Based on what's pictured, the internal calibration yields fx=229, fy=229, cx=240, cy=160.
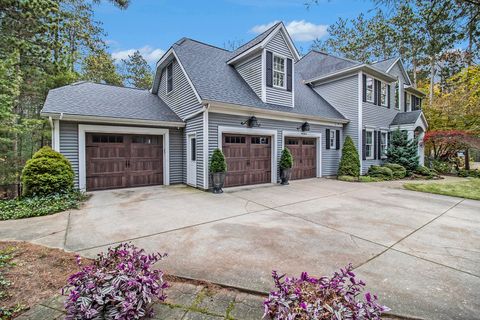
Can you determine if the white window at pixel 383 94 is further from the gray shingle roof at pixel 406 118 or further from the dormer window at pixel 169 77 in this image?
the dormer window at pixel 169 77

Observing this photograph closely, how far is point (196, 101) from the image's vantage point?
837 centimetres

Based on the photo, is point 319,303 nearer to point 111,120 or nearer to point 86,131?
point 111,120

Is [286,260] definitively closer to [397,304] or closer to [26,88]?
[397,304]

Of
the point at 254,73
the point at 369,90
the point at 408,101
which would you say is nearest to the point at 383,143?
the point at 369,90

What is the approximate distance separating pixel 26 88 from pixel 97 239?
13.9 metres

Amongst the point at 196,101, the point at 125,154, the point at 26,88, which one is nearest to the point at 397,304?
the point at 196,101

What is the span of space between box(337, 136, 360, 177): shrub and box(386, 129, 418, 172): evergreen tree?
3268mm

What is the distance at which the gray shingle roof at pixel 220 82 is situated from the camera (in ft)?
28.0

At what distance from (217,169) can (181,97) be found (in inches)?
148

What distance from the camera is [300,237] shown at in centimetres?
394

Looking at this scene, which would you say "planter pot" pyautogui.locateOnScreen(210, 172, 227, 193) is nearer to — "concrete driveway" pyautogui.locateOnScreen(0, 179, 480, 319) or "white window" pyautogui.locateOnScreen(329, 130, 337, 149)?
"concrete driveway" pyautogui.locateOnScreen(0, 179, 480, 319)

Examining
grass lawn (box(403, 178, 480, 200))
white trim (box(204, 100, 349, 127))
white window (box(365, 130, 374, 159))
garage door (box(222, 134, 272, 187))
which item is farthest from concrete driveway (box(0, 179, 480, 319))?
white window (box(365, 130, 374, 159))

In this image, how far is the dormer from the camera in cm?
952

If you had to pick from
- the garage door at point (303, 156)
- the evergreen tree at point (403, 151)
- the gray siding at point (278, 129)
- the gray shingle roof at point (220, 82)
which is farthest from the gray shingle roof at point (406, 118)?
the garage door at point (303, 156)
